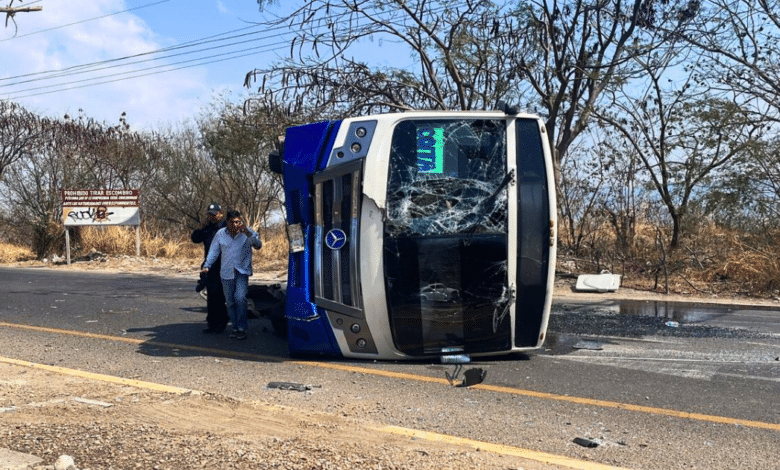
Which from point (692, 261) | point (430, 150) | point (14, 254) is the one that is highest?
point (430, 150)

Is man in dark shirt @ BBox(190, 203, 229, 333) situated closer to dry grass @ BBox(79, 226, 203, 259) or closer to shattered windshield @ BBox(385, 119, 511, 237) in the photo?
shattered windshield @ BBox(385, 119, 511, 237)

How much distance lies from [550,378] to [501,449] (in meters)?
2.31

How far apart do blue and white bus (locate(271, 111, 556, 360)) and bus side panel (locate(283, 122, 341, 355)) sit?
4 cm

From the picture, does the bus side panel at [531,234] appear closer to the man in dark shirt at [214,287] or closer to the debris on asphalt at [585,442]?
the debris on asphalt at [585,442]

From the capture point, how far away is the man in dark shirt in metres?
9.79

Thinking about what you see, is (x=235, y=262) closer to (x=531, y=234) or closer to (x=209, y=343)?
(x=209, y=343)

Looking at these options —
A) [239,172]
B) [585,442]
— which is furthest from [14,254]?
[585,442]

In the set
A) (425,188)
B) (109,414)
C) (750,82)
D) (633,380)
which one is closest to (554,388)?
(633,380)

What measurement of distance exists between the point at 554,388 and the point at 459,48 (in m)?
12.9

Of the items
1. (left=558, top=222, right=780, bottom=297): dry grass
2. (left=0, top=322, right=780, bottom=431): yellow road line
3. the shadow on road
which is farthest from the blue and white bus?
(left=558, top=222, right=780, bottom=297): dry grass

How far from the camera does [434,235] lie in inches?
287

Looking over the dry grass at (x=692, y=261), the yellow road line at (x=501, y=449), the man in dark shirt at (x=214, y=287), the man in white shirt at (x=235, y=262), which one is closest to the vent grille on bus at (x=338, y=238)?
the man in white shirt at (x=235, y=262)

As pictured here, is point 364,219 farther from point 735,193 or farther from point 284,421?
point 735,193

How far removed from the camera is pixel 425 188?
7348mm
